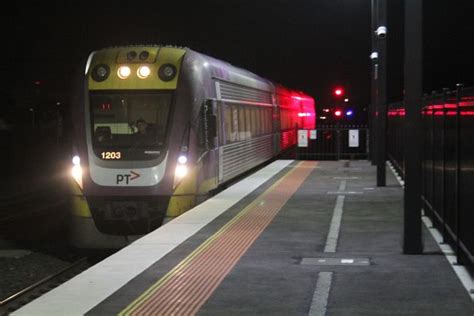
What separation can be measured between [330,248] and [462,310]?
3.18 m

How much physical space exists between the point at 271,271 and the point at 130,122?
6.41 metres

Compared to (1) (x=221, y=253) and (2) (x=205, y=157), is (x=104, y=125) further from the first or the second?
(1) (x=221, y=253)

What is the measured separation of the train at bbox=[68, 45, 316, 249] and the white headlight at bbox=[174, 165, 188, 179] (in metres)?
0.02

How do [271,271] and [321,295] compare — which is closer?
[321,295]

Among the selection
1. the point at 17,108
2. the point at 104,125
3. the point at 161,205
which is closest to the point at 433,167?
the point at 161,205

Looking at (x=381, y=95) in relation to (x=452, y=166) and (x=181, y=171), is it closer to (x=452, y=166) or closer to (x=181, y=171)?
(x=181, y=171)

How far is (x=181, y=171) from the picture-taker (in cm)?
1330

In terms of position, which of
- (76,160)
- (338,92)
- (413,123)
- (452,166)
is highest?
(338,92)

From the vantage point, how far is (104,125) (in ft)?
44.4

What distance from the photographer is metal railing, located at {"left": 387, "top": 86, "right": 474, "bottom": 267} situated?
730 cm

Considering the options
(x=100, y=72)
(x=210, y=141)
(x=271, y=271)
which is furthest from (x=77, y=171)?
(x=271, y=271)

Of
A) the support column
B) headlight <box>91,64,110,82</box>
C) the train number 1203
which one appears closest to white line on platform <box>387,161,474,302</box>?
the support column

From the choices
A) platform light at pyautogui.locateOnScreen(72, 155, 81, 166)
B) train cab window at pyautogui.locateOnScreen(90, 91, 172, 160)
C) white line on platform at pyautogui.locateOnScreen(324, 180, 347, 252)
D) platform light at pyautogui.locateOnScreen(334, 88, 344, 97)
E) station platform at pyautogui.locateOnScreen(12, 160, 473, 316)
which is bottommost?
white line on platform at pyautogui.locateOnScreen(324, 180, 347, 252)

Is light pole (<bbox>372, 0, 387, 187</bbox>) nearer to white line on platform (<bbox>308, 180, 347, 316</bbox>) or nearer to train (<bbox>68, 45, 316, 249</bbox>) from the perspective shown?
train (<bbox>68, 45, 316, 249</bbox>)
